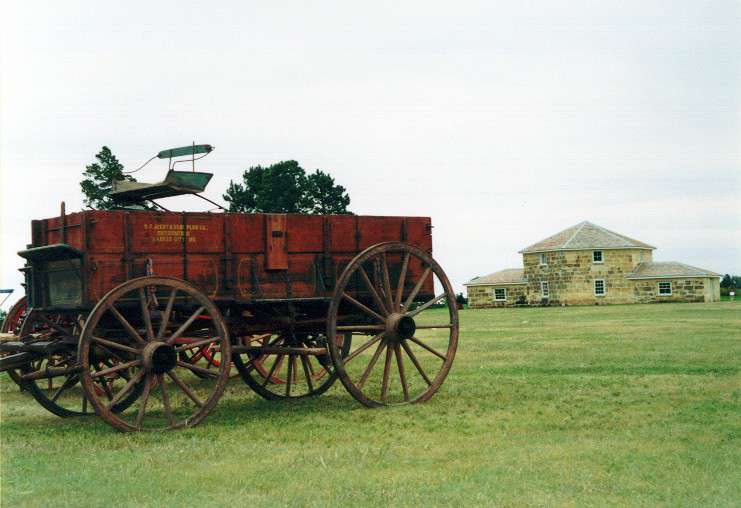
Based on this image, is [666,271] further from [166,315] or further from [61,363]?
[166,315]

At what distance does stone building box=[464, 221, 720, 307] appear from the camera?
5231 centimetres

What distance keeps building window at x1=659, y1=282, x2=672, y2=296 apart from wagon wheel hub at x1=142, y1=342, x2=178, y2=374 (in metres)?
49.3

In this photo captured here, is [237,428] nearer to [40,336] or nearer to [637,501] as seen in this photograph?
[40,336]

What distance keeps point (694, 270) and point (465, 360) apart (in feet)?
140

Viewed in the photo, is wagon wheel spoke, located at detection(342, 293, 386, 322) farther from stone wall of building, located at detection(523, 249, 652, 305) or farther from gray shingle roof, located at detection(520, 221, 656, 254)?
gray shingle roof, located at detection(520, 221, 656, 254)

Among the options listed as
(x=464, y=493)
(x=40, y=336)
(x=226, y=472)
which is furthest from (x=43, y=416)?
(x=464, y=493)

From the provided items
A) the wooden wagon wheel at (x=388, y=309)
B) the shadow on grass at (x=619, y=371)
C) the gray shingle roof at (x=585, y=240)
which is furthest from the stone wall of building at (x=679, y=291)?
the wooden wagon wheel at (x=388, y=309)

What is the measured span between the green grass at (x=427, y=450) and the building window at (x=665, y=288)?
43.4 m

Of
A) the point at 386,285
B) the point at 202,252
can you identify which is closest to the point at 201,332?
the point at 202,252

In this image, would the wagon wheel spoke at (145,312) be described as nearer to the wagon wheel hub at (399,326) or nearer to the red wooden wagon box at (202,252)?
the red wooden wagon box at (202,252)

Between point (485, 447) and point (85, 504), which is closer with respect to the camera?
point (85, 504)

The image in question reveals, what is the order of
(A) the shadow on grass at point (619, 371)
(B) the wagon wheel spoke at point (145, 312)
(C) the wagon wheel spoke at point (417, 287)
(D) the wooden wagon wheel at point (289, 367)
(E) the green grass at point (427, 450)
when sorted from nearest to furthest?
(E) the green grass at point (427, 450)
(B) the wagon wheel spoke at point (145, 312)
(C) the wagon wheel spoke at point (417, 287)
(D) the wooden wagon wheel at point (289, 367)
(A) the shadow on grass at point (619, 371)

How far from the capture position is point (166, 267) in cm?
805

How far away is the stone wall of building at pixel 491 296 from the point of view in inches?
2258
